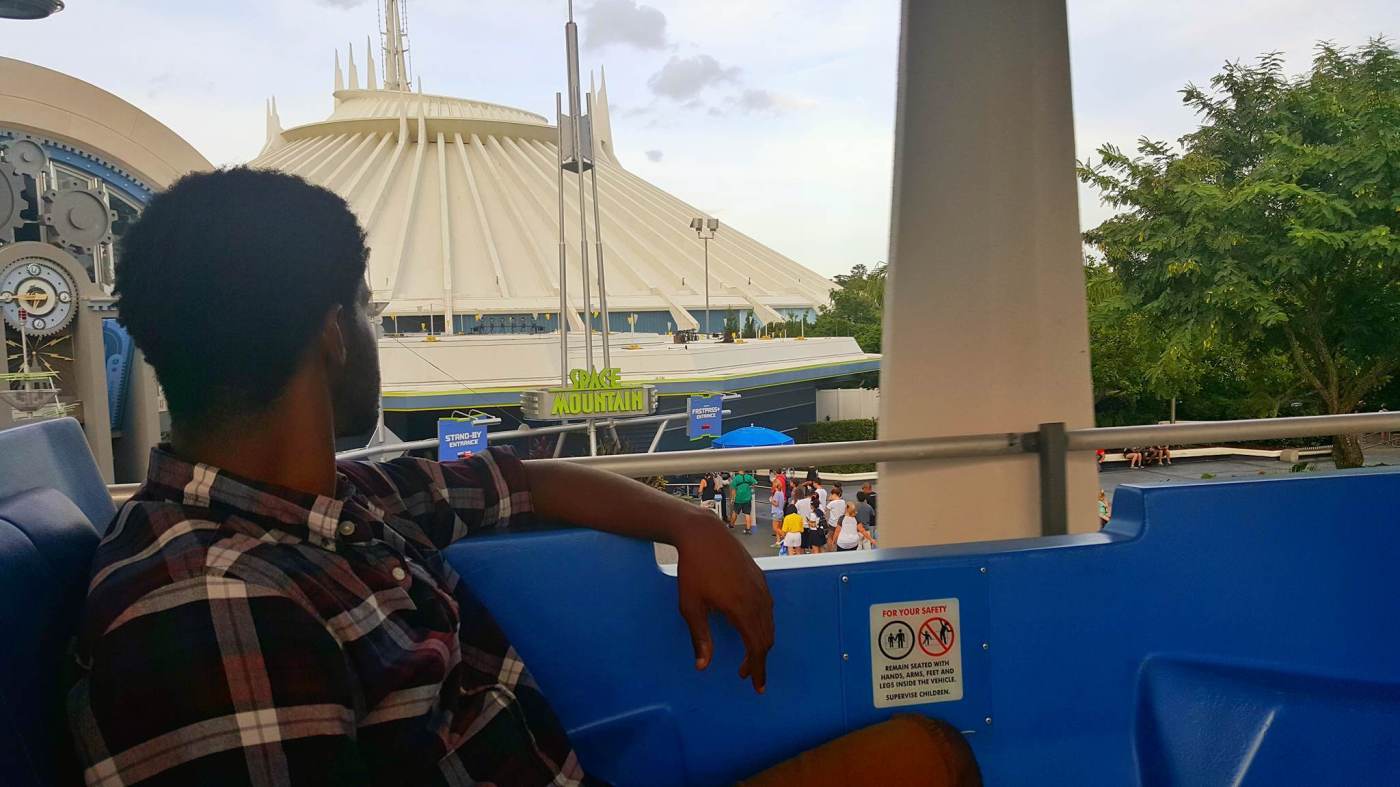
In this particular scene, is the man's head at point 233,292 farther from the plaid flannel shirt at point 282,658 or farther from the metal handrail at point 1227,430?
the metal handrail at point 1227,430

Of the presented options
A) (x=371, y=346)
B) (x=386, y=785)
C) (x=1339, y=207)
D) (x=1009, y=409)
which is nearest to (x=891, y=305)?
(x=1009, y=409)

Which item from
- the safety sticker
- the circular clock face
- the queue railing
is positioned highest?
the circular clock face

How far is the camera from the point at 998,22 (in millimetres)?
2676

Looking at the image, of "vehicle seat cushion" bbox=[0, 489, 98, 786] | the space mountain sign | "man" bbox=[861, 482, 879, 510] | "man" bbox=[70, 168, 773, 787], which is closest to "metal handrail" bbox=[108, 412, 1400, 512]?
"man" bbox=[70, 168, 773, 787]

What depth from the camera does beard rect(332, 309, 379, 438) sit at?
112cm

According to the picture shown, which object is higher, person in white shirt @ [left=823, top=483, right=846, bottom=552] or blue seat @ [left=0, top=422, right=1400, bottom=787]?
blue seat @ [left=0, top=422, right=1400, bottom=787]

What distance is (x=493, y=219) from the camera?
55.2 metres

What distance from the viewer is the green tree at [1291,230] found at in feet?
21.9

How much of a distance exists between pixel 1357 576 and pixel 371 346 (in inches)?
67.9

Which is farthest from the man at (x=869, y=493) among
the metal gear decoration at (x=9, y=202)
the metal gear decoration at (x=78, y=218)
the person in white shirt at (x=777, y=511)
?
the metal gear decoration at (x=9, y=202)

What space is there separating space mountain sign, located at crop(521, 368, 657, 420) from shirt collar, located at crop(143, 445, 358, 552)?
16.5m

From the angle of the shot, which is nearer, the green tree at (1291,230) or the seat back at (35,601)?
the seat back at (35,601)

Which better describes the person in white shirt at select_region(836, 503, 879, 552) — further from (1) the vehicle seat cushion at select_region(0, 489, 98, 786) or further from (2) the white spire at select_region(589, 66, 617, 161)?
(2) the white spire at select_region(589, 66, 617, 161)

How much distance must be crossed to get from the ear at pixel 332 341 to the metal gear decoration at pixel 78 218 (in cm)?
1034
